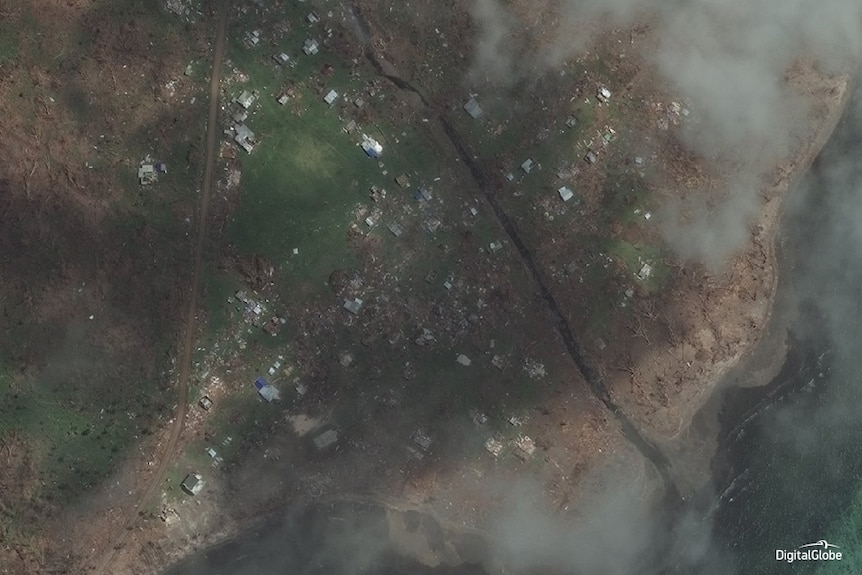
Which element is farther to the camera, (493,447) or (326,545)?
(493,447)

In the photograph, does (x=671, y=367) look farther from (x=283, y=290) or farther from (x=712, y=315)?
(x=283, y=290)

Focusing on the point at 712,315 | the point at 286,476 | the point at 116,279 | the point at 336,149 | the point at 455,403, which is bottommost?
the point at 286,476

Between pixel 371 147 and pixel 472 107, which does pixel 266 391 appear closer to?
pixel 371 147

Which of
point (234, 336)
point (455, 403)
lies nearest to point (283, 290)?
point (234, 336)

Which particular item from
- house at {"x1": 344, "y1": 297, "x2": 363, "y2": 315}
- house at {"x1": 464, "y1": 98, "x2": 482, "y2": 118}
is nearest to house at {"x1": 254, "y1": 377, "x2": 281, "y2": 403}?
house at {"x1": 344, "y1": 297, "x2": 363, "y2": 315}

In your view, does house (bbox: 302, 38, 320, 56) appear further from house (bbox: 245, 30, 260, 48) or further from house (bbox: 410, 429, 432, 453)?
house (bbox: 410, 429, 432, 453)

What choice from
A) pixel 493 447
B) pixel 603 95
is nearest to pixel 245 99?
pixel 603 95
